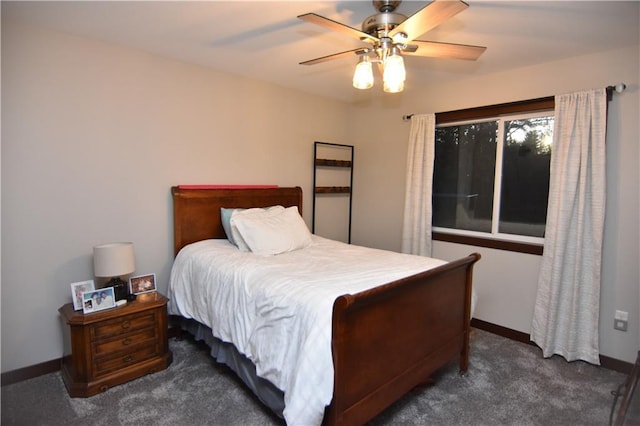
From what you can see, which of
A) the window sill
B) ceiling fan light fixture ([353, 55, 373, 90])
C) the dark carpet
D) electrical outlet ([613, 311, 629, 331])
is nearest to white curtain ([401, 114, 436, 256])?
the window sill

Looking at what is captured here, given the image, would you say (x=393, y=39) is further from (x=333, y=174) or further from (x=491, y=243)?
(x=333, y=174)

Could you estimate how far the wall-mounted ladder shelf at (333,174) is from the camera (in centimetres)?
414

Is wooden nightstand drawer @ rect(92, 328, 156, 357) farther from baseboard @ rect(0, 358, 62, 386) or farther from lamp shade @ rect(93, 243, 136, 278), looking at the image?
baseboard @ rect(0, 358, 62, 386)

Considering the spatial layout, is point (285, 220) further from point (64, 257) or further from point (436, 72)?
point (436, 72)

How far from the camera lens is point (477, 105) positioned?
3.30 metres

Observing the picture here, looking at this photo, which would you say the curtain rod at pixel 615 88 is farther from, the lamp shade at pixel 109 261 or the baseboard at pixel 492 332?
the lamp shade at pixel 109 261

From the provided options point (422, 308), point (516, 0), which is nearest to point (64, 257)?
point (422, 308)

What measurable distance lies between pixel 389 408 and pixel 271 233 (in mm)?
1499

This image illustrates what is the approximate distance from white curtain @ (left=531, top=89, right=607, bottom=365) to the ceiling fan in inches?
52.3

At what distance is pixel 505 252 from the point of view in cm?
321

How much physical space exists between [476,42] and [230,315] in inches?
99.4

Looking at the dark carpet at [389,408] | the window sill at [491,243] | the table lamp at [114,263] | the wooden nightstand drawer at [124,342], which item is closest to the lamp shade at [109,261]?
the table lamp at [114,263]

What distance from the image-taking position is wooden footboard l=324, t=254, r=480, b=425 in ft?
5.24

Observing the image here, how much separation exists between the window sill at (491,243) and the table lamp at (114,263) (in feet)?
9.51
